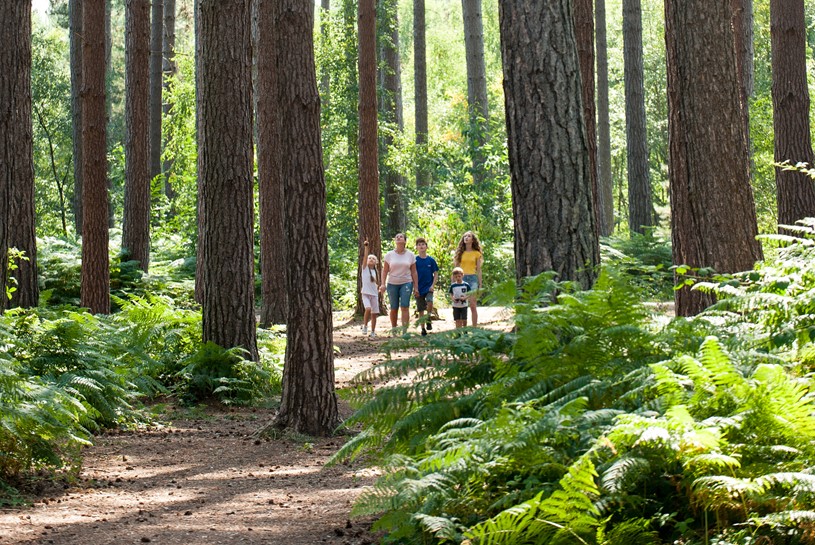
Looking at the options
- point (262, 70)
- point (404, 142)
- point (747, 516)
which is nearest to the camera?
point (747, 516)

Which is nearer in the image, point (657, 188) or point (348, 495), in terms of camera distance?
point (348, 495)

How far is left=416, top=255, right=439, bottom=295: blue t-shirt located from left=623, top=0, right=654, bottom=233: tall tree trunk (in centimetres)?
1264

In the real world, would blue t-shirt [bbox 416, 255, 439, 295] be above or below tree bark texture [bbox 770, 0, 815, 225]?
below

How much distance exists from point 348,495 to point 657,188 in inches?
1919

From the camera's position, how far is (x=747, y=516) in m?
3.62

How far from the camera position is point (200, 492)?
729 cm

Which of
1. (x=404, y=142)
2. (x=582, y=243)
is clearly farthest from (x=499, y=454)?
(x=404, y=142)

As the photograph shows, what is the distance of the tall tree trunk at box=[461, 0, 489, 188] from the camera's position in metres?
26.5

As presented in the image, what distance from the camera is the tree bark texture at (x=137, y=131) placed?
731 inches

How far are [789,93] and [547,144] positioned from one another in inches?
436

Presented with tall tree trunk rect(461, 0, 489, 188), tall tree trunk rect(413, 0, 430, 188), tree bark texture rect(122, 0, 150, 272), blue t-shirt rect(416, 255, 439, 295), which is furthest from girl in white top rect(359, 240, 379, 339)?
tall tree trunk rect(413, 0, 430, 188)

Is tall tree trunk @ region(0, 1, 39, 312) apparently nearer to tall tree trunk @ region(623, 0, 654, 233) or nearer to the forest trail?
the forest trail

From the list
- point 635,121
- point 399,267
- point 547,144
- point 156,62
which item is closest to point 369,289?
point 399,267

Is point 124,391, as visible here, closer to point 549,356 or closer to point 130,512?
point 130,512
